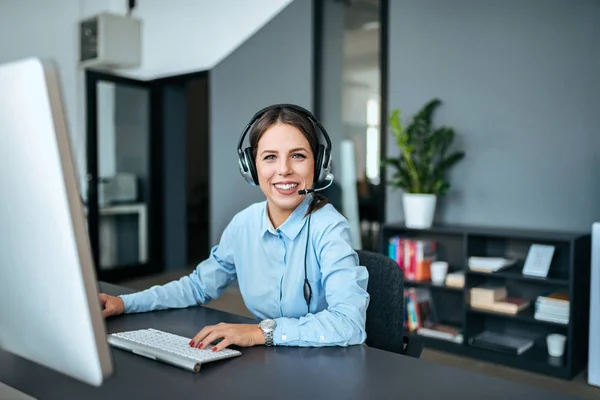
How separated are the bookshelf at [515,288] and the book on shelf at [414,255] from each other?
7 cm

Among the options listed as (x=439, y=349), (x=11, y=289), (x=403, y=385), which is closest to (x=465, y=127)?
(x=439, y=349)

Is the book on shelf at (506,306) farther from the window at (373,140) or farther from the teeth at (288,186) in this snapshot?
the teeth at (288,186)

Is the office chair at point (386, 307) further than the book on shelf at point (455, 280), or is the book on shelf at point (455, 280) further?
the book on shelf at point (455, 280)

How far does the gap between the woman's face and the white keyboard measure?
48 centimetres

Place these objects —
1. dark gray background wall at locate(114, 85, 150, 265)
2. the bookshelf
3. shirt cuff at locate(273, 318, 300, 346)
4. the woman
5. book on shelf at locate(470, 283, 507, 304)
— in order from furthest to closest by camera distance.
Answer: dark gray background wall at locate(114, 85, 150, 265) → book on shelf at locate(470, 283, 507, 304) → the bookshelf → the woman → shirt cuff at locate(273, 318, 300, 346)

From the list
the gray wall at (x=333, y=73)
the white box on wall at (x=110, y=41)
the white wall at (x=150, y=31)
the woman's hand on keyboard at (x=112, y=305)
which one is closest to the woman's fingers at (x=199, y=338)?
the woman's hand on keyboard at (x=112, y=305)

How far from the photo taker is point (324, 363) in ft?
3.78

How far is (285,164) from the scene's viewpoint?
59.9 inches

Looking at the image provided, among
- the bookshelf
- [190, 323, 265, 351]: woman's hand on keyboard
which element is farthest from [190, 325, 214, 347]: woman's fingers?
the bookshelf

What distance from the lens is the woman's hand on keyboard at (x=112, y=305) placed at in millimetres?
1493

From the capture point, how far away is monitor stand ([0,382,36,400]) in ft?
3.16

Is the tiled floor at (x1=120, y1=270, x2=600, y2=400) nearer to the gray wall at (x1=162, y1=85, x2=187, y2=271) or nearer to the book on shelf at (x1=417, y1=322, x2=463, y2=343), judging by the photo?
the book on shelf at (x1=417, y1=322, x2=463, y2=343)

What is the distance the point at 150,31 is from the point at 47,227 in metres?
5.70

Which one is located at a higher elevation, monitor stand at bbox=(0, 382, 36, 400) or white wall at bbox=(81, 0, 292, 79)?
white wall at bbox=(81, 0, 292, 79)
